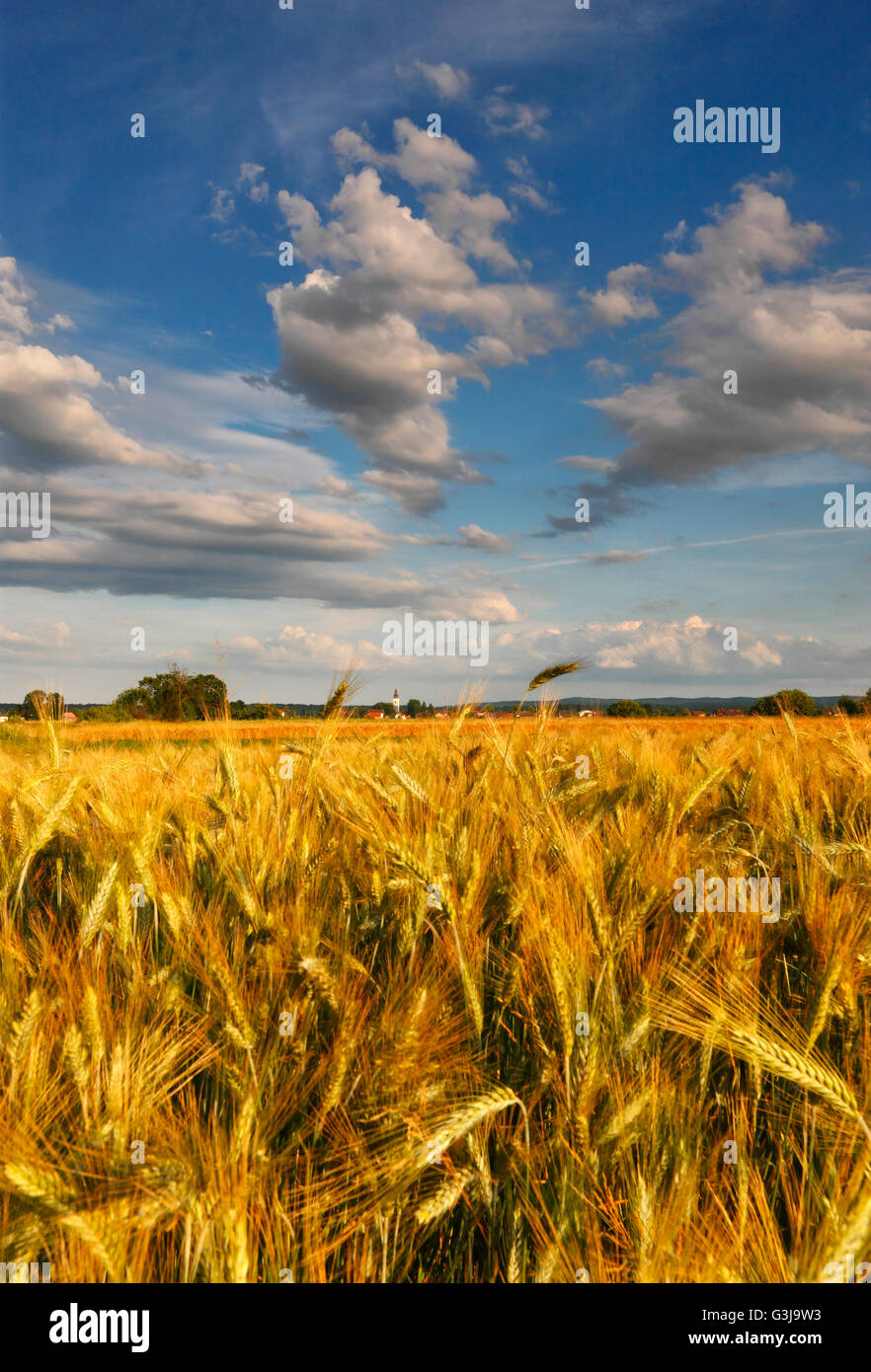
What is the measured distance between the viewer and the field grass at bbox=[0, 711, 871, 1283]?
1.40 meters

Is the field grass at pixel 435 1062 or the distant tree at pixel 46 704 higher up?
the distant tree at pixel 46 704

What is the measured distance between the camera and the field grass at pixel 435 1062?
4.59ft

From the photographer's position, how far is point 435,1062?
1.80 m

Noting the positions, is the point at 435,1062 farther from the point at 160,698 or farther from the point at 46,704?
the point at 160,698

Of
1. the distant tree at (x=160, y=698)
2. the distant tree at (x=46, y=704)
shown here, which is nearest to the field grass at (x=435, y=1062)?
the distant tree at (x=46, y=704)

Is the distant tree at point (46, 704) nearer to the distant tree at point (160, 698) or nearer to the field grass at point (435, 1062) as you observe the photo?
the field grass at point (435, 1062)

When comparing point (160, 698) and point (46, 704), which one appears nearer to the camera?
point (46, 704)

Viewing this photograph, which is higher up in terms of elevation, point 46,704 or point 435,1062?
point 46,704

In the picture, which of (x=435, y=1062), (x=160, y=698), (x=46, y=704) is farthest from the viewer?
(x=160, y=698)

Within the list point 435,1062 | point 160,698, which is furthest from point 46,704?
point 160,698

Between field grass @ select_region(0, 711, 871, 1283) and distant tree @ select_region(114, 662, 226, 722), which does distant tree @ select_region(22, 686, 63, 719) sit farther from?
distant tree @ select_region(114, 662, 226, 722)
